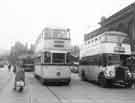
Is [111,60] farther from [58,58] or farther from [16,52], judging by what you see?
[16,52]

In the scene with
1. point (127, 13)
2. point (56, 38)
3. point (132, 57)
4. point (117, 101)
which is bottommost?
point (117, 101)

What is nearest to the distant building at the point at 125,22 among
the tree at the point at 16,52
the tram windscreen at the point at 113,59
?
the tram windscreen at the point at 113,59

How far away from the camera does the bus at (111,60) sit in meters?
16.6

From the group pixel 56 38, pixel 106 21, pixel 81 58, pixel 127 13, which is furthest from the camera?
pixel 106 21

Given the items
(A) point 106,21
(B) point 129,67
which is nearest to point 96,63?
(B) point 129,67

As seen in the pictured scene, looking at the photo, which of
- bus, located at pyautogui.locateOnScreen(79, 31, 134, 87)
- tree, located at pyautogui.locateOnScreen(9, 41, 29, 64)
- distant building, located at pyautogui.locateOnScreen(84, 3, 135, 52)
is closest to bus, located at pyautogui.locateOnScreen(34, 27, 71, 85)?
bus, located at pyautogui.locateOnScreen(79, 31, 134, 87)

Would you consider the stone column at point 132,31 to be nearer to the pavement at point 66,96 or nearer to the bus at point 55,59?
the bus at point 55,59

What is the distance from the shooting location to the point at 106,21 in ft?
125

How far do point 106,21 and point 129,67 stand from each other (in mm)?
21438

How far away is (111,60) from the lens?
17188 millimetres

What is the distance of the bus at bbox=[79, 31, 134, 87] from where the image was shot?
16625 mm

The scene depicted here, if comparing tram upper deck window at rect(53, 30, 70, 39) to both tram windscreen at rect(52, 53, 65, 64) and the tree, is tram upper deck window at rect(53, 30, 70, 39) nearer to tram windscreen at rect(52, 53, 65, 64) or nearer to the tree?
tram windscreen at rect(52, 53, 65, 64)

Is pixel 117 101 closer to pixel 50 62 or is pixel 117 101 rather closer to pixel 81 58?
pixel 50 62

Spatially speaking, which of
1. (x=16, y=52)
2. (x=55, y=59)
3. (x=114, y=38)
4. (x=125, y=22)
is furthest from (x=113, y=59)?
(x=16, y=52)
